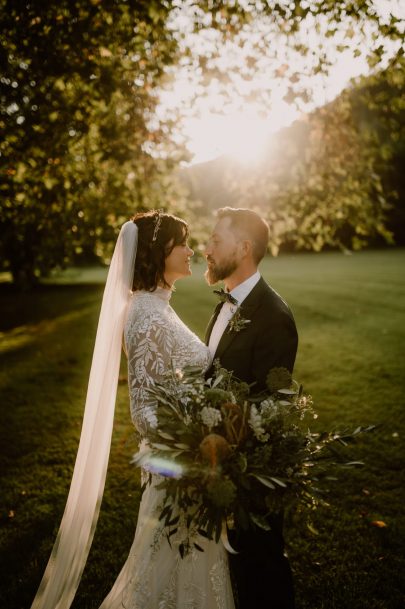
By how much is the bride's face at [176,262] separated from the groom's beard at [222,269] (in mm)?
308

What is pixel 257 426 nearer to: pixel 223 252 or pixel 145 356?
pixel 145 356

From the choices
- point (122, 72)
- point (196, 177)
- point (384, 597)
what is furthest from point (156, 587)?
point (196, 177)

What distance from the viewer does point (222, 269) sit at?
3965 mm

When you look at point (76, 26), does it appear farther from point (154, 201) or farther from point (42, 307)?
point (42, 307)

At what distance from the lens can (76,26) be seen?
5629 millimetres

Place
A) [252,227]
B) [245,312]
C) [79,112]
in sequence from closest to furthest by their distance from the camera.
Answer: [245,312] < [252,227] < [79,112]

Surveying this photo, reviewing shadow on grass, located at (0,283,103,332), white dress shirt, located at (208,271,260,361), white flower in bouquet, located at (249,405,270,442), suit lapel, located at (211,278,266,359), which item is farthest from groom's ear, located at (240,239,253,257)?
shadow on grass, located at (0,283,103,332)

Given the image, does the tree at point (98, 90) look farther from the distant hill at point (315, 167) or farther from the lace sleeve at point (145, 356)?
the lace sleeve at point (145, 356)

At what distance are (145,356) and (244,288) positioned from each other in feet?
3.79

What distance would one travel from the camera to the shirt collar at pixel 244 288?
12.4 feet

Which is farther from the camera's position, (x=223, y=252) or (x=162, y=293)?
(x=223, y=252)

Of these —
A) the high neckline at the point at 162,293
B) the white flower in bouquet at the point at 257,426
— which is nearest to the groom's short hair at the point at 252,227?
the high neckline at the point at 162,293

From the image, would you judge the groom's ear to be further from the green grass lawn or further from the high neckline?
the green grass lawn

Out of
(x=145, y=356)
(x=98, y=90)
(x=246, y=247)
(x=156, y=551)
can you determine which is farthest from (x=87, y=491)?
(x=98, y=90)
